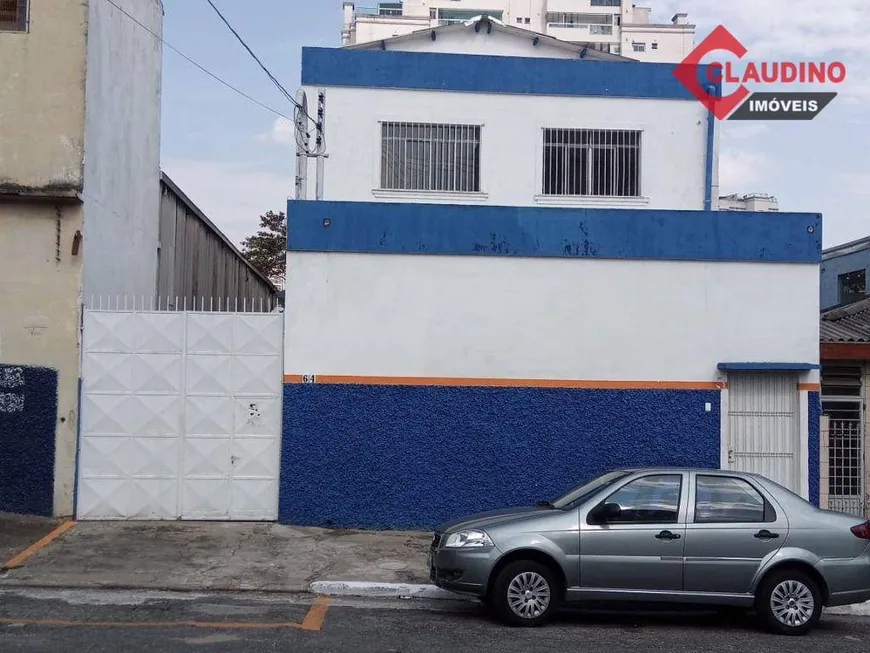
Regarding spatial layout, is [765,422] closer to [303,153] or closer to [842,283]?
[303,153]

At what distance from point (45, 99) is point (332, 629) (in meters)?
8.33

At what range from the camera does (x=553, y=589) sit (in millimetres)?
8820

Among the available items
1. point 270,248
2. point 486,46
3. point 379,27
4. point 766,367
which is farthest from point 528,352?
point 379,27

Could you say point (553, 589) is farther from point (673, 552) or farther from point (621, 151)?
point (621, 151)

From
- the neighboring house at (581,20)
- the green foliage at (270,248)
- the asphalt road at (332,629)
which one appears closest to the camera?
the asphalt road at (332,629)

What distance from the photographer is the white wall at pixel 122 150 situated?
13.6 m

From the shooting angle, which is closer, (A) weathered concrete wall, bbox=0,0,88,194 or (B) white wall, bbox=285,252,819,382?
(A) weathered concrete wall, bbox=0,0,88,194

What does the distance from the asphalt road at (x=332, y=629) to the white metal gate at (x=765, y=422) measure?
3.69 metres

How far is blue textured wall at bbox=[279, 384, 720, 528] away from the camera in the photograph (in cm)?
1307

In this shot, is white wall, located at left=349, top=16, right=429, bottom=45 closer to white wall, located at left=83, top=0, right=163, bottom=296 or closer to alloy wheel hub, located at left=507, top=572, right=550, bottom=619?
white wall, located at left=83, top=0, right=163, bottom=296

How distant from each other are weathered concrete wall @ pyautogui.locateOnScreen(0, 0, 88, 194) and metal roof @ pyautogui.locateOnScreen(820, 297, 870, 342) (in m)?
11.2

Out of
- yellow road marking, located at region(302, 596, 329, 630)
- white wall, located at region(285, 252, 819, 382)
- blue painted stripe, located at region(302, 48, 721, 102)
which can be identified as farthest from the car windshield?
blue painted stripe, located at region(302, 48, 721, 102)

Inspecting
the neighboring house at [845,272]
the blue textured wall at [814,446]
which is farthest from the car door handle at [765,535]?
the neighboring house at [845,272]

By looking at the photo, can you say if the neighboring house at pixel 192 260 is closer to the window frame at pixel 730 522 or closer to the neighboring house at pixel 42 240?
the neighboring house at pixel 42 240
